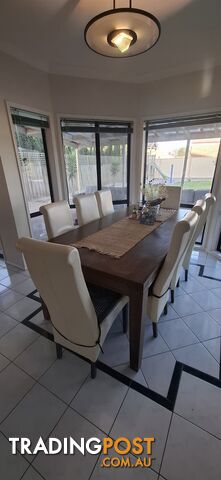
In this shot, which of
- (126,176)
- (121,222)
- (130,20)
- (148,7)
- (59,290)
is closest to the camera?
(59,290)

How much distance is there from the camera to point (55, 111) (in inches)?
115

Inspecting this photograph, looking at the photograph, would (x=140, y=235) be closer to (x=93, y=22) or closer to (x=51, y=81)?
(x=93, y=22)

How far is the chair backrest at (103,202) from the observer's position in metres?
2.71

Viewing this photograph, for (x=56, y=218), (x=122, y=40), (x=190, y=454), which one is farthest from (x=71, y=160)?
(x=190, y=454)

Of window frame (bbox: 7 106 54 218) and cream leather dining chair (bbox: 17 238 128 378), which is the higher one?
window frame (bbox: 7 106 54 218)

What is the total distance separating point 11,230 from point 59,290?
205 centimetres

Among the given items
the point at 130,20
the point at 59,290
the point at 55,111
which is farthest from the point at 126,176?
the point at 59,290

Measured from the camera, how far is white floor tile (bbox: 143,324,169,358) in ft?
5.18

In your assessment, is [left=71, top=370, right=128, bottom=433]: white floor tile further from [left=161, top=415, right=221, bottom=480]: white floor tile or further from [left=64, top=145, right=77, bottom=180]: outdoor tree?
[left=64, top=145, right=77, bottom=180]: outdoor tree

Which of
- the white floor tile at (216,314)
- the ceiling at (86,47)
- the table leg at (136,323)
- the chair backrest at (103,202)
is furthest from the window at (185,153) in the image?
the table leg at (136,323)

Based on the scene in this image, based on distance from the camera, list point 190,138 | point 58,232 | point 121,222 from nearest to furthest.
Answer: point 58,232
point 121,222
point 190,138

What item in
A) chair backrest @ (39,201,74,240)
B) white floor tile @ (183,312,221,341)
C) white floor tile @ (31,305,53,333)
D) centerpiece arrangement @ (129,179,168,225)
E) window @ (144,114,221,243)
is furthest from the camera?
window @ (144,114,221,243)

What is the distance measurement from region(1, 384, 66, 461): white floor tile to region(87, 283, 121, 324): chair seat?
2.00 ft

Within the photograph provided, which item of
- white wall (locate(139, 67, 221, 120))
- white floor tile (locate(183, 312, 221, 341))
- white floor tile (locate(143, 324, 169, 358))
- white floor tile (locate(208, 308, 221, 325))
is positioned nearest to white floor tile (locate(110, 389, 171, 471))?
white floor tile (locate(143, 324, 169, 358))
